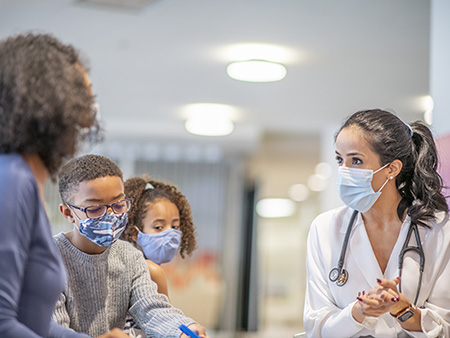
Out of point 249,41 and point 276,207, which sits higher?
point 249,41

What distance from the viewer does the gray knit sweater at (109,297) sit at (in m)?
1.62

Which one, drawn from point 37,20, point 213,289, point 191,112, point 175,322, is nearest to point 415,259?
point 175,322

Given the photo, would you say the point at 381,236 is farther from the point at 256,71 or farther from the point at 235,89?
the point at 235,89

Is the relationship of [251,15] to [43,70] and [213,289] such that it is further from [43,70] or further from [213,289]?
[213,289]

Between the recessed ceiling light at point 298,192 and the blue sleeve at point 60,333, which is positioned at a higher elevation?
the blue sleeve at point 60,333

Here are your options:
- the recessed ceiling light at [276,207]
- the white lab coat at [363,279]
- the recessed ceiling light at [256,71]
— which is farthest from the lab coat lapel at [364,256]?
the recessed ceiling light at [276,207]

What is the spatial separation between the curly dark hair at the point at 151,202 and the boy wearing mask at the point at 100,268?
326 millimetres

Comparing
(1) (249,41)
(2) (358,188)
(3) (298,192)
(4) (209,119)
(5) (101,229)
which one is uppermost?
(1) (249,41)

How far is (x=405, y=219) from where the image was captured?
2.00 metres

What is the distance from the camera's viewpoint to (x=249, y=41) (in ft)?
13.6

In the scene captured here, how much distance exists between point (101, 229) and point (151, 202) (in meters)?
0.45

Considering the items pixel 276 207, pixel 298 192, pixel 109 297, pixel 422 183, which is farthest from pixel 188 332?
pixel 276 207

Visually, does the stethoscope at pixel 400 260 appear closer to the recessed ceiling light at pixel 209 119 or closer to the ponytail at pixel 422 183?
the ponytail at pixel 422 183

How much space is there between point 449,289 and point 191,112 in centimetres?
460
